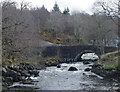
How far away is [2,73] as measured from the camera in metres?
16.6

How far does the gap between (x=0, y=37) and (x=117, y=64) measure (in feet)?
45.6

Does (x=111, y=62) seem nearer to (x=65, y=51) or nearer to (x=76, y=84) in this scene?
(x=76, y=84)

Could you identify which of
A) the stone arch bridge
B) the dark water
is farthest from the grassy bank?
the stone arch bridge

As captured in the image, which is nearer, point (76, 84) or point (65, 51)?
point (76, 84)

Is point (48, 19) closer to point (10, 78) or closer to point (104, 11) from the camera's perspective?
point (104, 11)

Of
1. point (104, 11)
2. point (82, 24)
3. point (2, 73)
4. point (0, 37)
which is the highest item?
point (82, 24)

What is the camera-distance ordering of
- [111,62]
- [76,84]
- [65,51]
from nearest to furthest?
1. [76,84]
2. [111,62]
3. [65,51]

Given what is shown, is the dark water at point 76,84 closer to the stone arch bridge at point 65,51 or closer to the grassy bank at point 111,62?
the grassy bank at point 111,62

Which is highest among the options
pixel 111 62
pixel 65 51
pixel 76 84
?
pixel 65 51

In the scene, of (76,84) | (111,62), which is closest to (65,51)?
(111,62)

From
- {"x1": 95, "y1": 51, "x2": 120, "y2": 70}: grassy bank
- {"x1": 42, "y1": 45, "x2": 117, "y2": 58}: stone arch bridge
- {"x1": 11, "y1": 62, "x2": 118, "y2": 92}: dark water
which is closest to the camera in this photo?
{"x1": 11, "y1": 62, "x2": 118, "y2": 92}: dark water

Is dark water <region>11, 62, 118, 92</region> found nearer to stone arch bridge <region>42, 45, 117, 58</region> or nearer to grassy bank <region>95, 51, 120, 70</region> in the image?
grassy bank <region>95, 51, 120, 70</region>

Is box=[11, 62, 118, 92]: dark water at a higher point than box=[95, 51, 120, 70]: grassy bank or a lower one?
lower

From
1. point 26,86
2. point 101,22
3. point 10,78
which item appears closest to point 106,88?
point 26,86
